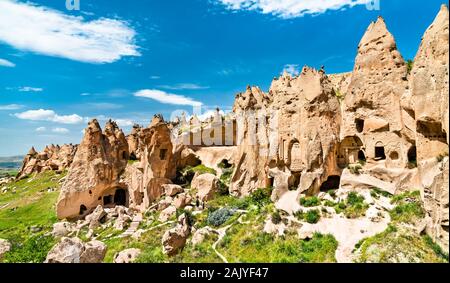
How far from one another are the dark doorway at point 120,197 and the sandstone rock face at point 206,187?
14441 mm

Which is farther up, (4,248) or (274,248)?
(274,248)

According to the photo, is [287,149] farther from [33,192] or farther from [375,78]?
[33,192]

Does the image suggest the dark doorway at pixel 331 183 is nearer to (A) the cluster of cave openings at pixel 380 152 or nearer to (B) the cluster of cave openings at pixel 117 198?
(A) the cluster of cave openings at pixel 380 152

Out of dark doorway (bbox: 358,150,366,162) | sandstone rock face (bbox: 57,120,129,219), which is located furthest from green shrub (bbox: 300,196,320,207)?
sandstone rock face (bbox: 57,120,129,219)

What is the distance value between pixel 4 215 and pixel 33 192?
983 centimetres

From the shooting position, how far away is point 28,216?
4412 cm

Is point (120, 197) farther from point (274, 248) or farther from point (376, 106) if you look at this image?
point (376, 106)

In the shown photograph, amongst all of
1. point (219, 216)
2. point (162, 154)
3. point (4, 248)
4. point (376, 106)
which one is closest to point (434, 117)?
point (376, 106)

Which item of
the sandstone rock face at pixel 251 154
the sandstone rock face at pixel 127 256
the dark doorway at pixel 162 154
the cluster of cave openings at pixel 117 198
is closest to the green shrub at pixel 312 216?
the sandstone rock face at pixel 251 154

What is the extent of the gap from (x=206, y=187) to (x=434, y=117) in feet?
76.9

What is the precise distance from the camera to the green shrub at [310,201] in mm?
24812

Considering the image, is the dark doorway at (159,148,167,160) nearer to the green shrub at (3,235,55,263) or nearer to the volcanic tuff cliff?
the volcanic tuff cliff

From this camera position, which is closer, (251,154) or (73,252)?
(73,252)

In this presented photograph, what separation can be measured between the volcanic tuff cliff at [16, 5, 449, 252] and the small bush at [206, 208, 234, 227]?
4.32 m
